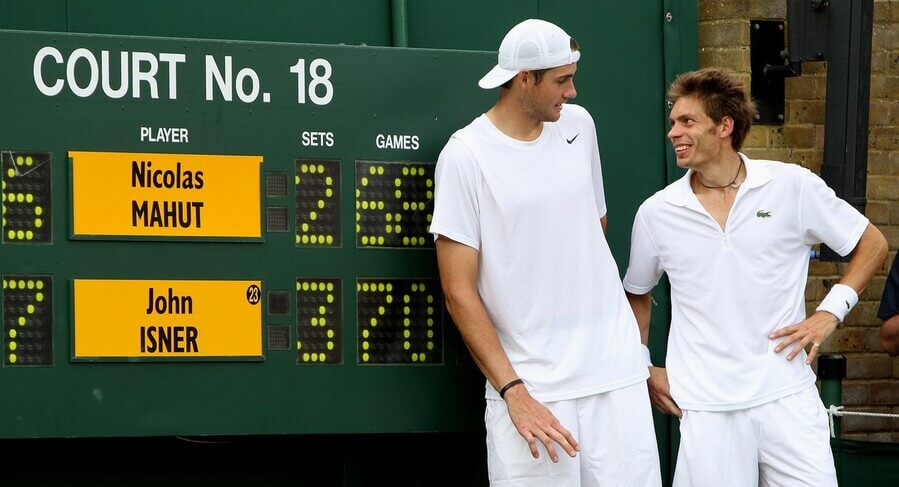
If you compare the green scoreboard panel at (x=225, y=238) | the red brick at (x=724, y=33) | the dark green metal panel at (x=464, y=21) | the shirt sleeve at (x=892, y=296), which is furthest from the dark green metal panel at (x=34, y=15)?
the shirt sleeve at (x=892, y=296)

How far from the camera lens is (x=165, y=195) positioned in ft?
15.4

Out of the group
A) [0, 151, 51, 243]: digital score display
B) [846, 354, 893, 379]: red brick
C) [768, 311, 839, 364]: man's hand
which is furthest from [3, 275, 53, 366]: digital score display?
[846, 354, 893, 379]: red brick

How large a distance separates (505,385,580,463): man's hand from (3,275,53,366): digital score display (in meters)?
1.63

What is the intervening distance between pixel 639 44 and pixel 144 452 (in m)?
2.83

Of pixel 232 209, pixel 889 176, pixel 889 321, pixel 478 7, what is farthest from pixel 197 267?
pixel 889 176

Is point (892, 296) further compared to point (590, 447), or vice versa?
point (892, 296)

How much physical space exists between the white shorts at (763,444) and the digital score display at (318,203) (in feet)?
4.85

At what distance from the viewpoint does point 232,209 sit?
475 cm

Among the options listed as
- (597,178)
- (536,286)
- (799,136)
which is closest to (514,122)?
(597,178)

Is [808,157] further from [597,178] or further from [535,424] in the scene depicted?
[535,424]

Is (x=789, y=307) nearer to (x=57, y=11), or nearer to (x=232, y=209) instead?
(x=232, y=209)

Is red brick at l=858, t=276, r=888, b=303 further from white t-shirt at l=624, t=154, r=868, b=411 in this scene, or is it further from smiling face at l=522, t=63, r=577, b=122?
smiling face at l=522, t=63, r=577, b=122

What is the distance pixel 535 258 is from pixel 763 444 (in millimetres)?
980

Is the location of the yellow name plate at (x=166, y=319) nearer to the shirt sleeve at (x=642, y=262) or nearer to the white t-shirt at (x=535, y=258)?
the white t-shirt at (x=535, y=258)
